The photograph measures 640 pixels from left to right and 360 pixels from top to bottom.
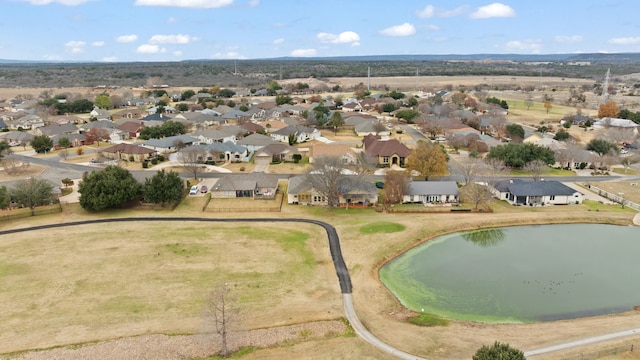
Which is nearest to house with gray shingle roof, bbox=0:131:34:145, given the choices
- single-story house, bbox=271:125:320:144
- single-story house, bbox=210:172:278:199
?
single-story house, bbox=271:125:320:144

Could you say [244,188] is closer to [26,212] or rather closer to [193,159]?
[193,159]

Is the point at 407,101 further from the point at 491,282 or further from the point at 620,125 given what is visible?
the point at 491,282

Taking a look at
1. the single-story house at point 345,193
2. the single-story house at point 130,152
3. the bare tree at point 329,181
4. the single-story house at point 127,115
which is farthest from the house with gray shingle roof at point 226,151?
the single-story house at point 127,115

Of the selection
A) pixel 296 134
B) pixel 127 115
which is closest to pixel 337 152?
pixel 296 134

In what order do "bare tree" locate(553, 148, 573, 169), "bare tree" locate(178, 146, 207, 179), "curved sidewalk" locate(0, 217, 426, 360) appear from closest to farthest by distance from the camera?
"curved sidewalk" locate(0, 217, 426, 360) → "bare tree" locate(178, 146, 207, 179) → "bare tree" locate(553, 148, 573, 169)

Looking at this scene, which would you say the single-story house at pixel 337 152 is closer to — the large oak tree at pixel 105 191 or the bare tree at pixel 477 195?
the bare tree at pixel 477 195

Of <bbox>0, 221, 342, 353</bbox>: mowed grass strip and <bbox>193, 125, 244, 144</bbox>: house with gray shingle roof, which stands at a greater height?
<bbox>193, 125, 244, 144</bbox>: house with gray shingle roof

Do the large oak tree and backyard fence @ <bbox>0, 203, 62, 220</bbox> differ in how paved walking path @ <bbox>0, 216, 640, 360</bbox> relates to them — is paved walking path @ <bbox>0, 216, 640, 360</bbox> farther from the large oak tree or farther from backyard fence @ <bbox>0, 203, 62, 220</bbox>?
backyard fence @ <bbox>0, 203, 62, 220</bbox>
